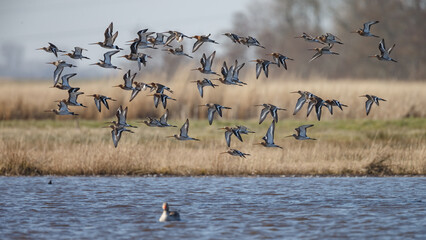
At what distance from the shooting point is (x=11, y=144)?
768 inches

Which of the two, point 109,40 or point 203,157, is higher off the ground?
point 109,40

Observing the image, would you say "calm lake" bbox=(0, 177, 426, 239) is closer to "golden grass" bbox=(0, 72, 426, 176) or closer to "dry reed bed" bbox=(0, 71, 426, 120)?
"golden grass" bbox=(0, 72, 426, 176)

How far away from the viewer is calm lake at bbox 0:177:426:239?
41.7ft

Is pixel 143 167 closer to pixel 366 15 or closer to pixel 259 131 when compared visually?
pixel 259 131

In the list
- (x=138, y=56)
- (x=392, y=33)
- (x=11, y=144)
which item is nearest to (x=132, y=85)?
(x=138, y=56)

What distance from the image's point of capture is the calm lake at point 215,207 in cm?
1270

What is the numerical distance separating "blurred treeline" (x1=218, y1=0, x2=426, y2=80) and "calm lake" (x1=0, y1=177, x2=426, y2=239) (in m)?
36.5

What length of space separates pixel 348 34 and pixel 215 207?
→ 46539mm

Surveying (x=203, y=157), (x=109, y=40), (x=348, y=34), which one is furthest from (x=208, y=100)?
(x=348, y=34)

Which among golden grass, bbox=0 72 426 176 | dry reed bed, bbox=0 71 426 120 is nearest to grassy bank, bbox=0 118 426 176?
golden grass, bbox=0 72 426 176

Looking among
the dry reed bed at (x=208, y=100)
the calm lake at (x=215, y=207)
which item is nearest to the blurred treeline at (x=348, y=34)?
the dry reed bed at (x=208, y=100)

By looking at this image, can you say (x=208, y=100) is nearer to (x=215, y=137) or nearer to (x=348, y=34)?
(x=215, y=137)

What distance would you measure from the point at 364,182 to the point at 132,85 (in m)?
5.72

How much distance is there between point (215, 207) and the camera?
49.0ft
